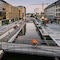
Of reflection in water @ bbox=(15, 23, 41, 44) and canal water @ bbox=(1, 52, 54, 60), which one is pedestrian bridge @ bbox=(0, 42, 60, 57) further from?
reflection in water @ bbox=(15, 23, 41, 44)

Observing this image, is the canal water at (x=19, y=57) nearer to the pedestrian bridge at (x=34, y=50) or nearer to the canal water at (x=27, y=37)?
the pedestrian bridge at (x=34, y=50)

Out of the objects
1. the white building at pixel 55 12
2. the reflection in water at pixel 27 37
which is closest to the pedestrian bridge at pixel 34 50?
the reflection in water at pixel 27 37

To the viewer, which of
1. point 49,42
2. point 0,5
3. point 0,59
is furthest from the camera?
point 0,5

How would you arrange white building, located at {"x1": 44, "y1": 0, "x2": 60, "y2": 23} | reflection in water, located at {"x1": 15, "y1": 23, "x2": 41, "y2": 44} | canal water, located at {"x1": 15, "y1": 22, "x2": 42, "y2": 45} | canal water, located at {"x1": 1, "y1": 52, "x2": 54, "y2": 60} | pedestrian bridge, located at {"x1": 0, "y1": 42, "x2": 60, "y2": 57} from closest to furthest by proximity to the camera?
pedestrian bridge, located at {"x1": 0, "y1": 42, "x2": 60, "y2": 57}
canal water, located at {"x1": 1, "y1": 52, "x2": 54, "y2": 60}
canal water, located at {"x1": 15, "y1": 22, "x2": 42, "y2": 45}
reflection in water, located at {"x1": 15, "y1": 23, "x2": 41, "y2": 44}
white building, located at {"x1": 44, "y1": 0, "x2": 60, "y2": 23}

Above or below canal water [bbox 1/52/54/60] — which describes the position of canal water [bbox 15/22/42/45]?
above

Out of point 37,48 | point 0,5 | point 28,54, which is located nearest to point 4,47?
point 28,54

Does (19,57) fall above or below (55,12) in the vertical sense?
below

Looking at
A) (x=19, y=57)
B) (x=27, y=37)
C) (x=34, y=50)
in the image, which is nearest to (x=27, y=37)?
(x=27, y=37)

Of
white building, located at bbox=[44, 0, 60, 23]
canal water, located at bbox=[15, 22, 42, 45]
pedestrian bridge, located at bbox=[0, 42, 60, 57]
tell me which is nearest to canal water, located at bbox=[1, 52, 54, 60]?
pedestrian bridge, located at bbox=[0, 42, 60, 57]

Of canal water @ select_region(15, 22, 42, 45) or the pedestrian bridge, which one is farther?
canal water @ select_region(15, 22, 42, 45)

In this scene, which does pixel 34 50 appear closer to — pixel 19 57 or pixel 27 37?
pixel 19 57

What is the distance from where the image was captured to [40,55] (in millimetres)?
17000

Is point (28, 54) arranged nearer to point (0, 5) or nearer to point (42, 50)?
point (42, 50)

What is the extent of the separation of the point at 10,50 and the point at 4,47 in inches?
49.3
